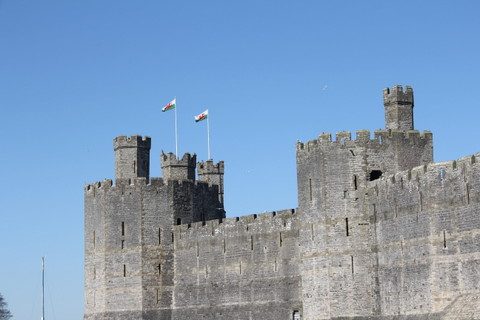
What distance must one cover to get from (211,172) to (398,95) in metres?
21.0

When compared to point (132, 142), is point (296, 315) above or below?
below

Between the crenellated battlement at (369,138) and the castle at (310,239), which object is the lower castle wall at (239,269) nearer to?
the castle at (310,239)

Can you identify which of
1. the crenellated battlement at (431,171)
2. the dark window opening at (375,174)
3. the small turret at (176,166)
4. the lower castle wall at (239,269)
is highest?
the small turret at (176,166)

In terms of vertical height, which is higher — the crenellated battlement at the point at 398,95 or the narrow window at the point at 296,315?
the crenellated battlement at the point at 398,95

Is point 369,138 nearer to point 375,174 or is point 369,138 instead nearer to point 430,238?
point 375,174

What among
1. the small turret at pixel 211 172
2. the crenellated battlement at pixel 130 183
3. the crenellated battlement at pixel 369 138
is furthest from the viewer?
the small turret at pixel 211 172

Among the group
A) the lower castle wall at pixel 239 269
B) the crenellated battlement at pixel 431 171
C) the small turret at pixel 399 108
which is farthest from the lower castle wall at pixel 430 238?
the lower castle wall at pixel 239 269

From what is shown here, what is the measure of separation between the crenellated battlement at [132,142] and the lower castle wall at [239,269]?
5.75 meters

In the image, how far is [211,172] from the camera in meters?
76.6

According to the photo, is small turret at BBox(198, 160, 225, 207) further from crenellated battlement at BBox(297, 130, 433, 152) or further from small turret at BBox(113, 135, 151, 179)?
crenellated battlement at BBox(297, 130, 433, 152)

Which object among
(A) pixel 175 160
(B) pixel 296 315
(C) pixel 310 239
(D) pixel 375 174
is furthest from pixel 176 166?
(D) pixel 375 174

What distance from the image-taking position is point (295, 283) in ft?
196

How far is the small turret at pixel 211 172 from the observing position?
7644 centimetres

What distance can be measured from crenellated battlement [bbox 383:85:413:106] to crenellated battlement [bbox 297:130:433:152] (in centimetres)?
151
